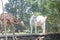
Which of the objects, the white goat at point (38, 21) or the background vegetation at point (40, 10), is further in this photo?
the white goat at point (38, 21)

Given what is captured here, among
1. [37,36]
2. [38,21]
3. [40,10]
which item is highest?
[40,10]

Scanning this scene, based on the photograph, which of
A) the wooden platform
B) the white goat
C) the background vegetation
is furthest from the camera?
the white goat

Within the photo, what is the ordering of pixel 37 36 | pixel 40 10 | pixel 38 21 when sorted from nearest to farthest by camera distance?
pixel 40 10 < pixel 37 36 < pixel 38 21

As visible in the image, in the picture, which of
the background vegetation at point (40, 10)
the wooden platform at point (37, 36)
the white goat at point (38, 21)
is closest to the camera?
the background vegetation at point (40, 10)

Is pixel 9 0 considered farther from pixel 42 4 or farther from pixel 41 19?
pixel 41 19

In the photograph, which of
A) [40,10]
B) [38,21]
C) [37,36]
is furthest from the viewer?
[38,21]

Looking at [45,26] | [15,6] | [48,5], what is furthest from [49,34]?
[15,6]

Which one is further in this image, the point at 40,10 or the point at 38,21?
the point at 38,21

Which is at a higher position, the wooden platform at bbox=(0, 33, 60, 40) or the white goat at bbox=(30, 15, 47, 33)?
the white goat at bbox=(30, 15, 47, 33)

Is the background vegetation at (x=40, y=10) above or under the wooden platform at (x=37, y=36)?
above

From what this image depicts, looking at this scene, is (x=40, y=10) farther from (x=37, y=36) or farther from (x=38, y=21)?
(x=37, y=36)

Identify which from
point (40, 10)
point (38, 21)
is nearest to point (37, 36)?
point (38, 21)

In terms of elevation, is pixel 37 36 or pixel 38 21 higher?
pixel 38 21

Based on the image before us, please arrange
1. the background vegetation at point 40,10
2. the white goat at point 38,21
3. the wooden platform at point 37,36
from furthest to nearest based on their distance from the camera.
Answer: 1. the white goat at point 38,21
2. the wooden platform at point 37,36
3. the background vegetation at point 40,10
